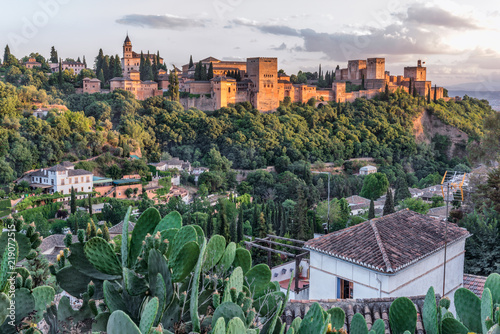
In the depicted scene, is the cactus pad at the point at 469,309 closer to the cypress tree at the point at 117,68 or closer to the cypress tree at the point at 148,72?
the cypress tree at the point at 148,72

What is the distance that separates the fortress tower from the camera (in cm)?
3869

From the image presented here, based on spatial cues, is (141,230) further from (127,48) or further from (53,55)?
(53,55)

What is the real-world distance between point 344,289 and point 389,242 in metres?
0.94

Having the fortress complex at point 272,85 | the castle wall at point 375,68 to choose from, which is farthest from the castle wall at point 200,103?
the castle wall at point 375,68

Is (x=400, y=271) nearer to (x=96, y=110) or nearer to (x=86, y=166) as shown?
(x=86, y=166)

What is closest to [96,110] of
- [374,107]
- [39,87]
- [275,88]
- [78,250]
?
[39,87]

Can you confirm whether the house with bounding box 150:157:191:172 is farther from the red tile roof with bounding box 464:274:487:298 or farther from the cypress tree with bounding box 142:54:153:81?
the red tile roof with bounding box 464:274:487:298

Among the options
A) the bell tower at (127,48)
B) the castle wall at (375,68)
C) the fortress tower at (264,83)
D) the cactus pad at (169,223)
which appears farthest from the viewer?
the castle wall at (375,68)

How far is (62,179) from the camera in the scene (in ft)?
77.0

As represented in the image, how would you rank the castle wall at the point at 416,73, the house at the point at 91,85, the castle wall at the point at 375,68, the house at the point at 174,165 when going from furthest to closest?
the castle wall at the point at 416,73, the castle wall at the point at 375,68, the house at the point at 91,85, the house at the point at 174,165

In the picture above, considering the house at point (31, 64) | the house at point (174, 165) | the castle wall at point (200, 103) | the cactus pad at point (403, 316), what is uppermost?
the house at point (31, 64)

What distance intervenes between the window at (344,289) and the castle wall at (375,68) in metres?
41.5

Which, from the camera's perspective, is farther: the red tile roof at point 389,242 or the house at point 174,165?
the house at point 174,165

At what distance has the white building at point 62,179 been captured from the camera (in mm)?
23266
